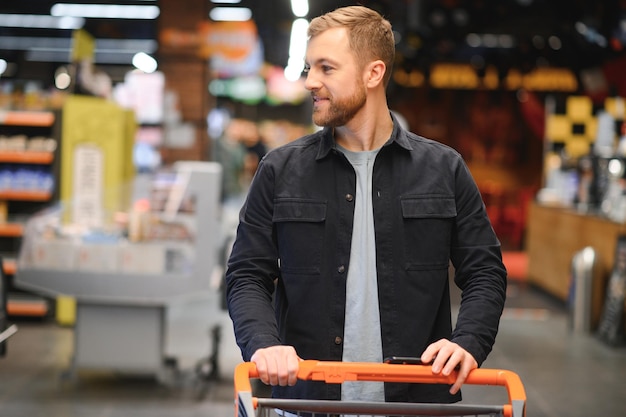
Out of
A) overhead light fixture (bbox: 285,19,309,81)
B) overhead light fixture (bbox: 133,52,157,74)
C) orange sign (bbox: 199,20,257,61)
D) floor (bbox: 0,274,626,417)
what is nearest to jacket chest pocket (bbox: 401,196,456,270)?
floor (bbox: 0,274,626,417)

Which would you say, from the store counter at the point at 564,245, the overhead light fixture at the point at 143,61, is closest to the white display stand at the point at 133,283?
the store counter at the point at 564,245

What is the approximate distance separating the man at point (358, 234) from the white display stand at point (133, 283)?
13.4ft

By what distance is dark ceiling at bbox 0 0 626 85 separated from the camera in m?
12.7

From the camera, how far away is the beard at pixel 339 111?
2.27 meters

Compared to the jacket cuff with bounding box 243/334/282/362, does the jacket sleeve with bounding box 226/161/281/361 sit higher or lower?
higher

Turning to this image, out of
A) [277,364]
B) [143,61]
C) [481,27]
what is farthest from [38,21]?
[277,364]

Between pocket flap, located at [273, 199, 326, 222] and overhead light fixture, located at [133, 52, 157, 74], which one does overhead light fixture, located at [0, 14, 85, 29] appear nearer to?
overhead light fixture, located at [133, 52, 157, 74]

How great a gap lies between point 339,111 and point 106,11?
645 inches

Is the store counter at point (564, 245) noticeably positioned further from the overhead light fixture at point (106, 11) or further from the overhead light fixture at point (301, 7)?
the overhead light fixture at point (106, 11)

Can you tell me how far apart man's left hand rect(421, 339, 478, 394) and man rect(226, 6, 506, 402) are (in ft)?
0.62

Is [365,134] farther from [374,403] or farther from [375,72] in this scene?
[374,403]

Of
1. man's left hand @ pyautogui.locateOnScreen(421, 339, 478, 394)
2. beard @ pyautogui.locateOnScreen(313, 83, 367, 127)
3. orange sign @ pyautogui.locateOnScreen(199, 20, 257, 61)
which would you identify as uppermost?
orange sign @ pyautogui.locateOnScreen(199, 20, 257, 61)

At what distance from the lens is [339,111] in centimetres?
228

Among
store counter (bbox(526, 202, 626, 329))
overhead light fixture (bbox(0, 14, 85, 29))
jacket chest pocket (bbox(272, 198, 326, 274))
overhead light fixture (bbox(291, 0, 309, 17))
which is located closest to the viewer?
jacket chest pocket (bbox(272, 198, 326, 274))
